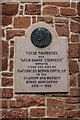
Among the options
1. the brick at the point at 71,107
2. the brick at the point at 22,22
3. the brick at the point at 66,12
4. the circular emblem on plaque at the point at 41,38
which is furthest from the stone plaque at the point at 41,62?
the brick at the point at 66,12

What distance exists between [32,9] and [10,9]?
0.31 meters

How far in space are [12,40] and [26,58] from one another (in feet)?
1.09

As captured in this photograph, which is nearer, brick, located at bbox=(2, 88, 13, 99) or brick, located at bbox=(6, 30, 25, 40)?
brick, located at bbox=(2, 88, 13, 99)

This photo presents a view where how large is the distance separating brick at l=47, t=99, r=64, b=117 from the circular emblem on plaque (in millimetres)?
770

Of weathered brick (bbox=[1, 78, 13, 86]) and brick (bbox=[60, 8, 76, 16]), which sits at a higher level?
brick (bbox=[60, 8, 76, 16])

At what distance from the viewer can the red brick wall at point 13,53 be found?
444 centimetres

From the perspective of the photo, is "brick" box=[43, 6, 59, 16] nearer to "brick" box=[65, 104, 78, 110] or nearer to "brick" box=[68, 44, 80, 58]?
"brick" box=[68, 44, 80, 58]

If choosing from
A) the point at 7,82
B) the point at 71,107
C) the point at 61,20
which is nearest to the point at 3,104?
the point at 7,82

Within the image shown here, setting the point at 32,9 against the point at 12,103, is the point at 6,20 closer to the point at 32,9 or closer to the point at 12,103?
the point at 32,9

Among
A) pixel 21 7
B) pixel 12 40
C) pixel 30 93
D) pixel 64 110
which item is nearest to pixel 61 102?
pixel 64 110

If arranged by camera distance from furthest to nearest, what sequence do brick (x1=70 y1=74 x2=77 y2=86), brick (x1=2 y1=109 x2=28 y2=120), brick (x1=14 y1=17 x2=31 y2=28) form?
brick (x1=14 y1=17 x2=31 y2=28) → brick (x1=70 y1=74 x2=77 y2=86) → brick (x1=2 y1=109 x2=28 y2=120)

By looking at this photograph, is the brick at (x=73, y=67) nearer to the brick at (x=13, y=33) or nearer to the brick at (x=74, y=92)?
the brick at (x=74, y=92)

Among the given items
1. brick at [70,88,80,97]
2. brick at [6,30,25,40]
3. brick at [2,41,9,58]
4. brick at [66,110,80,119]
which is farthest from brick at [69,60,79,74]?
brick at [2,41,9,58]

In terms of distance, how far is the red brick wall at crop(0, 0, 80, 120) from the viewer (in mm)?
4441
